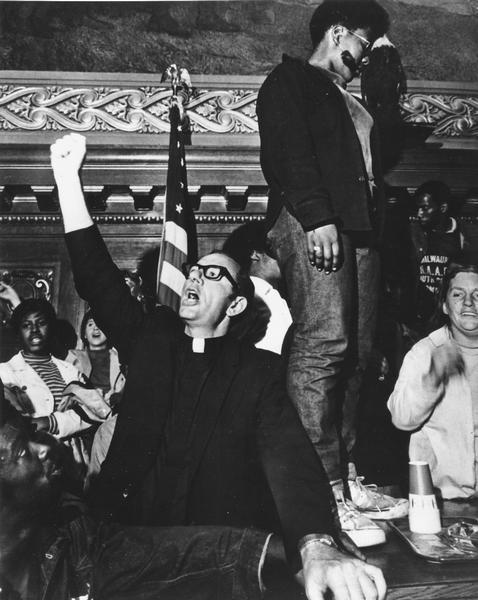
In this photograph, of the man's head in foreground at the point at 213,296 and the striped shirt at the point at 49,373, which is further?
the striped shirt at the point at 49,373

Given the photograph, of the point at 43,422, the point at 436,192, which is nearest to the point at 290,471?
the point at 43,422

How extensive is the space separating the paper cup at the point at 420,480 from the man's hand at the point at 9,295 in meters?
3.56

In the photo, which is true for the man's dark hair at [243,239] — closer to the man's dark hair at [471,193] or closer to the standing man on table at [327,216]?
the man's dark hair at [471,193]

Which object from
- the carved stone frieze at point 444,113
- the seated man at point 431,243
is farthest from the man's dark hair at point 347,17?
the carved stone frieze at point 444,113

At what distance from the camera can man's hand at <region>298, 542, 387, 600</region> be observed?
124 centimetres

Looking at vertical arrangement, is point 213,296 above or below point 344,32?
below

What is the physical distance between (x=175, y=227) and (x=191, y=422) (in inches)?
97.1

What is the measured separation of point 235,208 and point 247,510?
3.54 metres

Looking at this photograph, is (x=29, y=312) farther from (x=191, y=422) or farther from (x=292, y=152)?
(x=292, y=152)

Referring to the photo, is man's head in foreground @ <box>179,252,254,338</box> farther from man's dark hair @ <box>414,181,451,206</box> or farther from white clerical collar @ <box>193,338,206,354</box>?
man's dark hair @ <box>414,181,451,206</box>

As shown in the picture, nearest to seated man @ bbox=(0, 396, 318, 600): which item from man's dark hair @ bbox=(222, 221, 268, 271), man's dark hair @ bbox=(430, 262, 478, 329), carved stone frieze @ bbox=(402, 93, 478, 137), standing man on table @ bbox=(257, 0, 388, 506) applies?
standing man on table @ bbox=(257, 0, 388, 506)

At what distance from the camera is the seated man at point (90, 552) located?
136 centimetres

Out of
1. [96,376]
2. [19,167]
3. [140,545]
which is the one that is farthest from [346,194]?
[19,167]

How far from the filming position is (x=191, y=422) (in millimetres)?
1884
